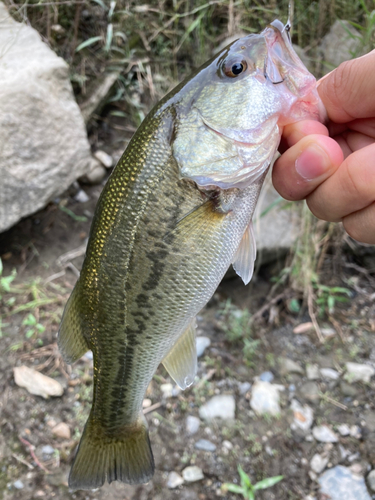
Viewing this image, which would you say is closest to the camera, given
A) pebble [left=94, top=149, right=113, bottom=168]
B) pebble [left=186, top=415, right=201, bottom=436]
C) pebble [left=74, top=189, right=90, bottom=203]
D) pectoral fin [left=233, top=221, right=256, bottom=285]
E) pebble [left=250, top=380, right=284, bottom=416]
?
pectoral fin [left=233, top=221, right=256, bottom=285]

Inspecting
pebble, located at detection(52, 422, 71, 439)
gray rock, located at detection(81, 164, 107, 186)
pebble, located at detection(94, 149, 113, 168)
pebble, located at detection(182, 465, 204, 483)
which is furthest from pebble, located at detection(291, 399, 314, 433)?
pebble, located at detection(94, 149, 113, 168)

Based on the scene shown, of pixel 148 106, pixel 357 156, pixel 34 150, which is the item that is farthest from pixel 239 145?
pixel 148 106

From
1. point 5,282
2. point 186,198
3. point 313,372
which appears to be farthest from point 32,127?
point 313,372

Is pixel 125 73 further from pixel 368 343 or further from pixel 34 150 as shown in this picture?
pixel 368 343

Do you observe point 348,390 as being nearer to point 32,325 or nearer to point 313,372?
point 313,372

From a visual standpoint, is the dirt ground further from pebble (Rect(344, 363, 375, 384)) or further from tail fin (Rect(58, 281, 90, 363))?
tail fin (Rect(58, 281, 90, 363))
